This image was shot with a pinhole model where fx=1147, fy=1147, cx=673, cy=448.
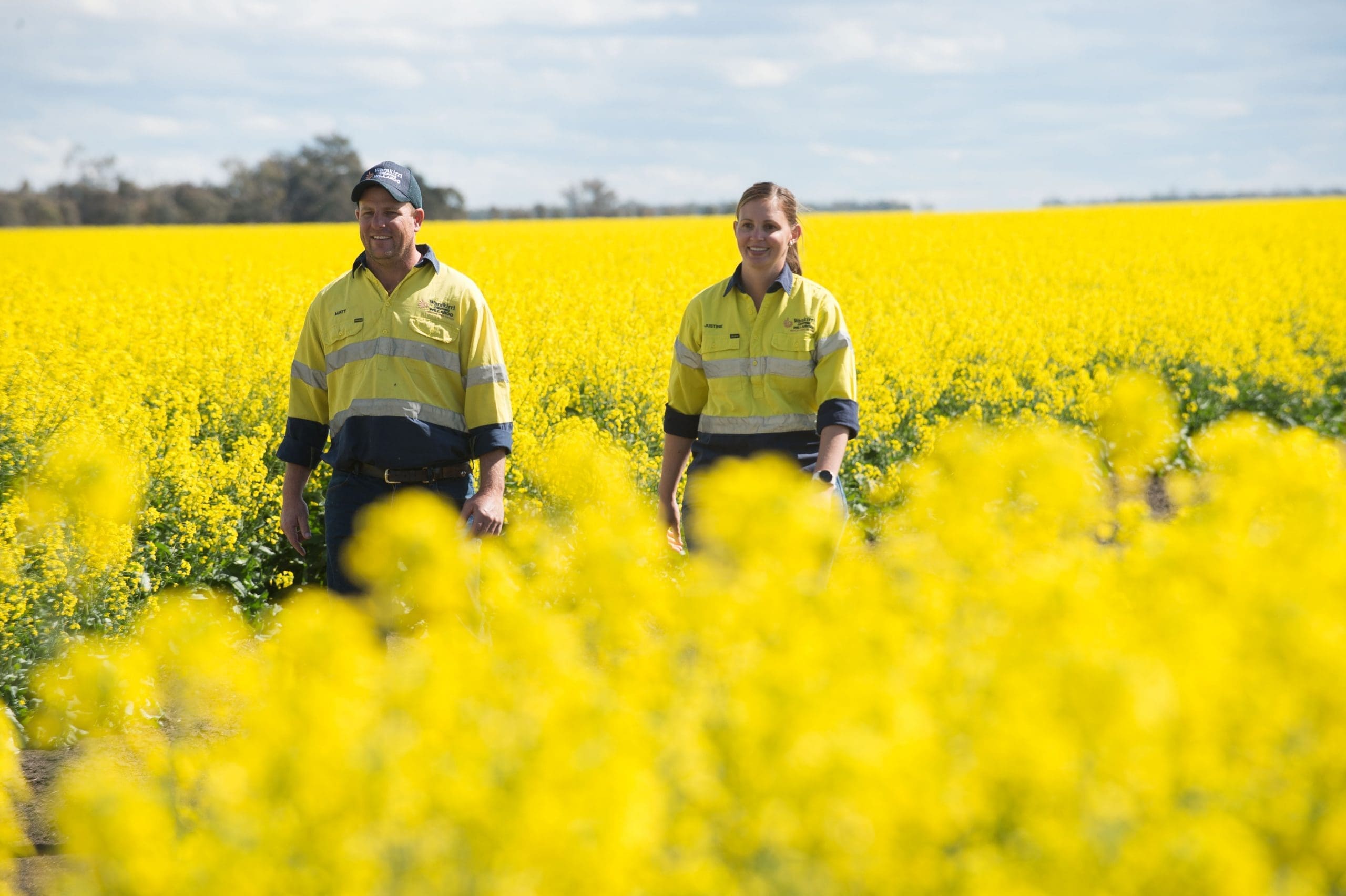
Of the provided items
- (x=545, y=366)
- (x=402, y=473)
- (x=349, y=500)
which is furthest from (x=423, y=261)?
(x=545, y=366)

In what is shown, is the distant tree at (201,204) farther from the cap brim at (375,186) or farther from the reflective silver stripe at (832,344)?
the reflective silver stripe at (832,344)

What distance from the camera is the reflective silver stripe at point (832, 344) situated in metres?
3.67

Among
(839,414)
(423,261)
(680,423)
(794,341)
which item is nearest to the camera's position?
(839,414)

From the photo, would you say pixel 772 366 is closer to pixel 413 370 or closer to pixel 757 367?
pixel 757 367

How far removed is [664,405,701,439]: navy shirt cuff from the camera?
4.04m

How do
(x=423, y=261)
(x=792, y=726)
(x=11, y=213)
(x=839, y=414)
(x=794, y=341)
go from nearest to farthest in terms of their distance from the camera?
(x=792, y=726) < (x=839, y=414) < (x=794, y=341) < (x=423, y=261) < (x=11, y=213)

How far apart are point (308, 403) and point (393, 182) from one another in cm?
89

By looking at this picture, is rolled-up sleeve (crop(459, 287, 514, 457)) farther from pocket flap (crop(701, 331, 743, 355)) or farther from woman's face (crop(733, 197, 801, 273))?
woman's face (crop(733, 197, 801, 273))

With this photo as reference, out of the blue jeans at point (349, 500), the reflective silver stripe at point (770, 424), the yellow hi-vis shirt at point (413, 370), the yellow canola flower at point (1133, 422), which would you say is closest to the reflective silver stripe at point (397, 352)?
the yellow hi-vis shirt at point (413, 370)

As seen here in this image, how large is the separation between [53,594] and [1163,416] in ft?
14.6

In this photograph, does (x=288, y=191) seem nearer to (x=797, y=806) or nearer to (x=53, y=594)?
(x=53, y=594)

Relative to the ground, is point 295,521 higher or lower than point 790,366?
lower

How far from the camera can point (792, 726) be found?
5.49 ft

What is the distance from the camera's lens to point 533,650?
2062mm
